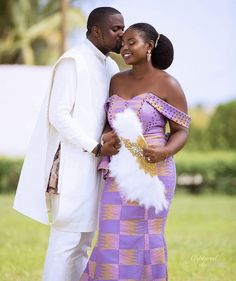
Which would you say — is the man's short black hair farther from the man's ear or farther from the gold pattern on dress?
the gold pattern on dress

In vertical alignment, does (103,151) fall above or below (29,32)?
above

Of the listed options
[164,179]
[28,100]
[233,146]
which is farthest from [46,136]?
[233,146]

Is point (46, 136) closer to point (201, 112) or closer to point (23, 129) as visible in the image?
point (23, 129)

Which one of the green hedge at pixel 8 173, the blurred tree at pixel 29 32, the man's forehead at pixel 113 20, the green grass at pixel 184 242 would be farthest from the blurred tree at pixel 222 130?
the man's forehead at pixel 113 20

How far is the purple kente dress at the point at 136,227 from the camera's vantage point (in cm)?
450

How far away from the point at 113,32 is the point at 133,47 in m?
0.24

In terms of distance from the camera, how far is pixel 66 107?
4602 millimetres

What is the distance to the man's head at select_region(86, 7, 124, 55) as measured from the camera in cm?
460

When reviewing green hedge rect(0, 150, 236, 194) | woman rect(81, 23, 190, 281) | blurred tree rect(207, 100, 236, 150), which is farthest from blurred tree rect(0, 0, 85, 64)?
woman rect(81, 23, 190, 281)

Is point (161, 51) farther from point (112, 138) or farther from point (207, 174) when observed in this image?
point (207, 174)

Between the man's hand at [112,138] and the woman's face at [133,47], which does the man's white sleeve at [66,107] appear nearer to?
the man's hand at [112,138]

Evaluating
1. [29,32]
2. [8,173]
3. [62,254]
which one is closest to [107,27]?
[62,254]

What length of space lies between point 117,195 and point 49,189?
495 mm

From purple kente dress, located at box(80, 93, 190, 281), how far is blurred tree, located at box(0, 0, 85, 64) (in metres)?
20.2
